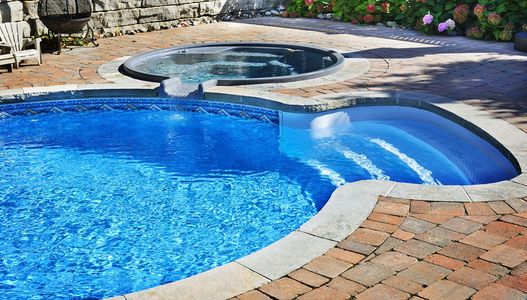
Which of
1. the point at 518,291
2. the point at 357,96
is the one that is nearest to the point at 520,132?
the point at 357,96

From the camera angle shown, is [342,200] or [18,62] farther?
[18,62]

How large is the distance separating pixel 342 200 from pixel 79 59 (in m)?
5.99

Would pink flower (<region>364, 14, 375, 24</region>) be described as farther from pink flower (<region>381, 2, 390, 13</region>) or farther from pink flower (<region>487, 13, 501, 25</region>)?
pink flower (<region>487, 13, 501, 25</region>)

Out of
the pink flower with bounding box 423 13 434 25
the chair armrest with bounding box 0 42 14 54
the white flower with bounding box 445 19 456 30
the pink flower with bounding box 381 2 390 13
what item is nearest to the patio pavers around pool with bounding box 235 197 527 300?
the chair armrest with bounding box 0 42 14 54

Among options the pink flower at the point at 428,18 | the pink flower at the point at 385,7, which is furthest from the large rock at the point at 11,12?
the pink flower at the point at 428,18

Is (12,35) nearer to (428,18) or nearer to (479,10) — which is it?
(428,18)

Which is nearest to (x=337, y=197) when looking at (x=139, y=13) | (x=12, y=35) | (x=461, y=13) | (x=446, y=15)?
(x=12, y=35)

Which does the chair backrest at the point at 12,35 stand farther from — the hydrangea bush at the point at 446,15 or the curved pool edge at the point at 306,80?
the hydrangea bush at the point at 446,15

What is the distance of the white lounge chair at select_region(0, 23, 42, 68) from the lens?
7.75 m

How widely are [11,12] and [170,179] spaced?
5.47 m

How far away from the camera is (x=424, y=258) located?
293 cm

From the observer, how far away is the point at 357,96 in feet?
19.8

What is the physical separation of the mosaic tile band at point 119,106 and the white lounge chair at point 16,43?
4.59 feet

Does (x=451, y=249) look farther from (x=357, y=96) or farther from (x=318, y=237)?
(x=357, y=96)
